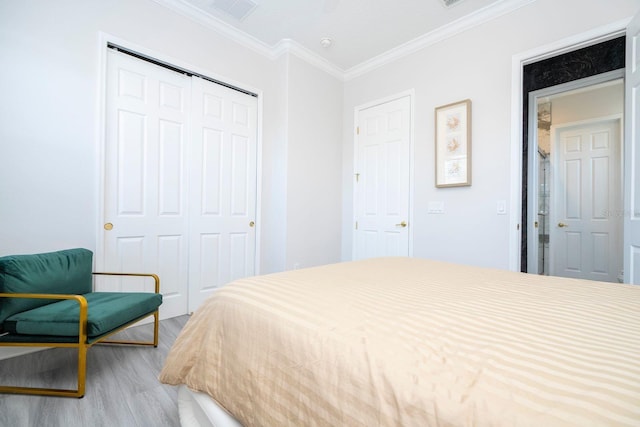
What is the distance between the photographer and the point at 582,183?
400cm

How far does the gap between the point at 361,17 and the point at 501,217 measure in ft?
7.62

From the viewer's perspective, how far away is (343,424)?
1.95ft

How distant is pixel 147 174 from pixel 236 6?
176cm

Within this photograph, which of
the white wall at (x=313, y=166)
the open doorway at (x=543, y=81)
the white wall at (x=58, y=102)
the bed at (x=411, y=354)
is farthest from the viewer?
the white wall at (x=313, y=166)

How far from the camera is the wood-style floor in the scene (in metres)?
1.37

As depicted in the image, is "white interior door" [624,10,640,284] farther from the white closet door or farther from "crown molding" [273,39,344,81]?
the white closet door

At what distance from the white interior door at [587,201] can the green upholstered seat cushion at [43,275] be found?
5.40 m

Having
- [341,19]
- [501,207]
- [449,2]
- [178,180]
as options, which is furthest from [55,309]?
[449,2]

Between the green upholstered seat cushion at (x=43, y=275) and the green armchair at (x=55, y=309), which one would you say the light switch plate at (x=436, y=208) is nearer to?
the green armchair at (x=55, y=309)

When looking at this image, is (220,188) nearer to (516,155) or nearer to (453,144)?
(453,144)

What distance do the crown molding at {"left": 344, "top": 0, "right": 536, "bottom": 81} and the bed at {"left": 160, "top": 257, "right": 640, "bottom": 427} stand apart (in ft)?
8.44

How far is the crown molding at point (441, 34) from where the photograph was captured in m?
2.60

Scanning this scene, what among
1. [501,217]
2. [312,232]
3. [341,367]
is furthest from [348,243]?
[341,367]

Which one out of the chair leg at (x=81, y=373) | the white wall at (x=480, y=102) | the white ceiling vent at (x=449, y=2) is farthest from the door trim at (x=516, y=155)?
the chair leg at (x=81, y=373)
